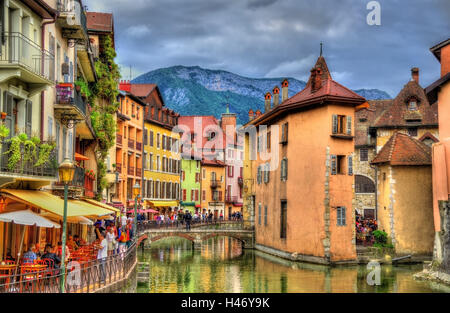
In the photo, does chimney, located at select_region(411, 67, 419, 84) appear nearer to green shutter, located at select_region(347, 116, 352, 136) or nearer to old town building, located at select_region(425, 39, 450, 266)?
green shutter, located at select_region(347, 116, 352, 136)

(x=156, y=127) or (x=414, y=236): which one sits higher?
(x=156, y=127)

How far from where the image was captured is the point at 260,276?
112ft

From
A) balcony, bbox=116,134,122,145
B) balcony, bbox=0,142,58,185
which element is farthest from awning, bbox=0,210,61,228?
balcony, bbox=116,134,122,145

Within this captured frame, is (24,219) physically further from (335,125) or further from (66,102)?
(335,125)

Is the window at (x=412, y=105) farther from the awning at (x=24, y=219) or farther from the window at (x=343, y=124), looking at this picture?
the awning at (x=24, y=219)

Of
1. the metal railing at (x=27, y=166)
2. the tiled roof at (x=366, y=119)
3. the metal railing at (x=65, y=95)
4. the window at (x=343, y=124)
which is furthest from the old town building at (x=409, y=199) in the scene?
the metal railing at (x=27, y=166)

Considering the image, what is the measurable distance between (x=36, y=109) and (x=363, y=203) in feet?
161

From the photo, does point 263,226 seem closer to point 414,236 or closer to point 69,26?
point 414,236

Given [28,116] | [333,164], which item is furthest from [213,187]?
[28,116]

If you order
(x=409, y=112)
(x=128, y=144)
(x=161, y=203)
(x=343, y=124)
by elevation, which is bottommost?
(x=161, y=203)

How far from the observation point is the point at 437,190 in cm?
3228

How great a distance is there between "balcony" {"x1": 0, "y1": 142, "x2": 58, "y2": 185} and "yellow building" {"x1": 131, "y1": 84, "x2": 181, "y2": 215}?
151 ft

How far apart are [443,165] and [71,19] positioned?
20.0 m
